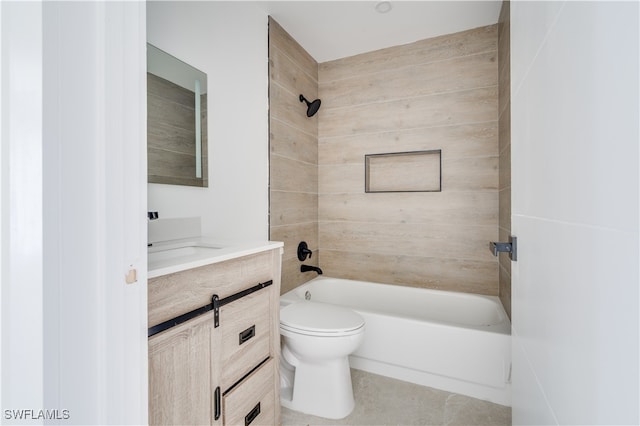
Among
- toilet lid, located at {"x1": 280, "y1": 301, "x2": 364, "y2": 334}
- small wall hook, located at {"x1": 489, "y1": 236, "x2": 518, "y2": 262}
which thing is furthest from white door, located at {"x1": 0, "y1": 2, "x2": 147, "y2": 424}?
toilet lid, located at {"x1": 280, "y1": 301, "x2": 364, "y2": 334}

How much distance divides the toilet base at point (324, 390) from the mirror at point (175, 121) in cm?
117

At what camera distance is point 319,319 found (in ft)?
5.29

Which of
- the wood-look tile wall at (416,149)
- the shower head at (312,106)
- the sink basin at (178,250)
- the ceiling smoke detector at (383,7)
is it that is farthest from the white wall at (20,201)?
the wood-look tile wall at (416,149)

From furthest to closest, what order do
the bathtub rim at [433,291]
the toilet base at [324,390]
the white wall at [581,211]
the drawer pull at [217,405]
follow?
the bathtub rim at [433,291]
the toilet base at [324,390]
the drawer pull at [217,405]
the white wall at [581,211]

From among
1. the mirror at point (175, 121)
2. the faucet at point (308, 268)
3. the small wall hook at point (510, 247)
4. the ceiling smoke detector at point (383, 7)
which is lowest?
the faucet at point (308, 268)

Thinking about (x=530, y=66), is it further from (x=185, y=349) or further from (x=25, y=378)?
(x=185, y=349)

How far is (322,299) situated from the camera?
2555 millimetres

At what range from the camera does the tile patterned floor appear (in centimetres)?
155

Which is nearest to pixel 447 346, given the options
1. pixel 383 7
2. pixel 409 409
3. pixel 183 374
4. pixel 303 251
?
pixel 409 409

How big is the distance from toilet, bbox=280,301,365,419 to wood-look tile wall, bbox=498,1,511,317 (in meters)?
1.03

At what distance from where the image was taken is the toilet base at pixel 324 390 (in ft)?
5.20

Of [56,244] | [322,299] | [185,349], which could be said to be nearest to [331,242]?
[322,299]

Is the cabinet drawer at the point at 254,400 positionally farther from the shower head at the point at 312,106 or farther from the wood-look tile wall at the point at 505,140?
the shower head at the point at 312,106

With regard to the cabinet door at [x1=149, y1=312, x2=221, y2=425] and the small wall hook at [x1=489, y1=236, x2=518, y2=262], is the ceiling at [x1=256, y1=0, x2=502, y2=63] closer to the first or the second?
the small wall hook at [x1=489, y1=236, x2=518, y2=262]
